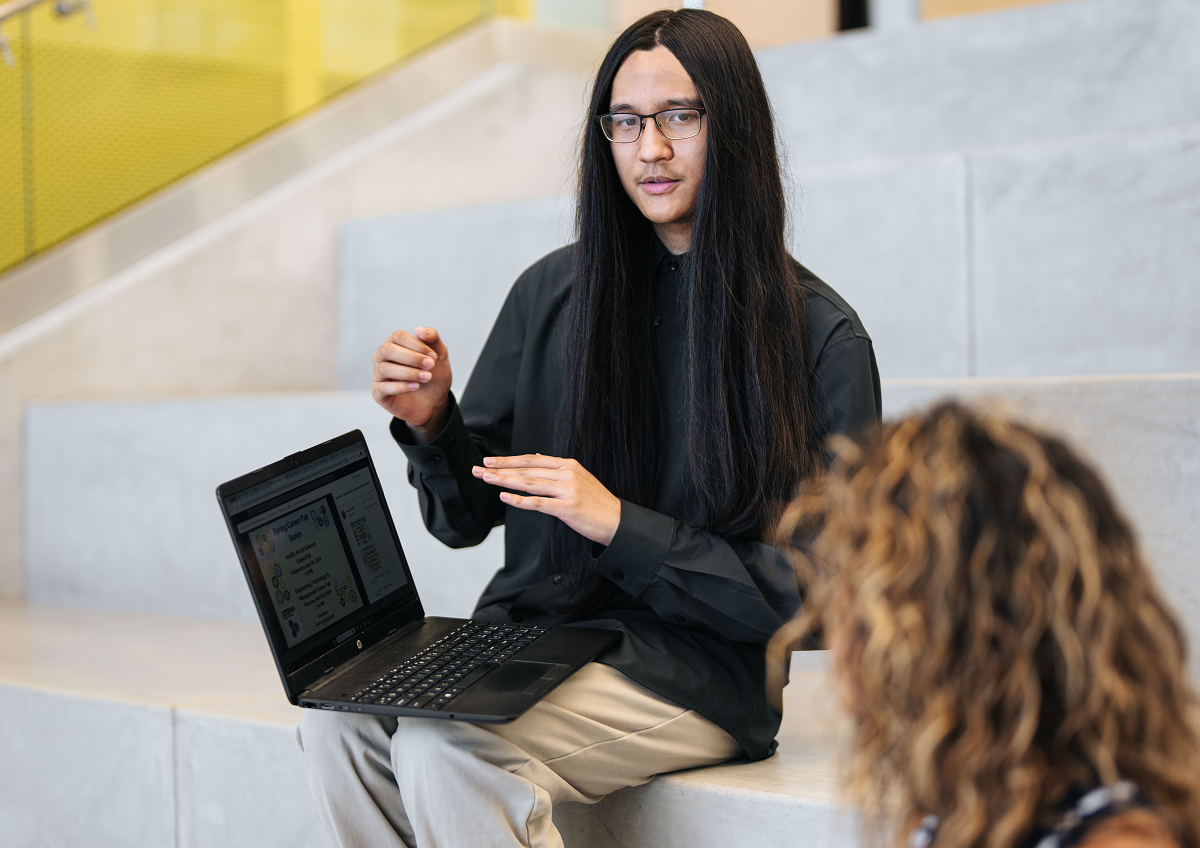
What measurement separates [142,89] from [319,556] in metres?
2.18

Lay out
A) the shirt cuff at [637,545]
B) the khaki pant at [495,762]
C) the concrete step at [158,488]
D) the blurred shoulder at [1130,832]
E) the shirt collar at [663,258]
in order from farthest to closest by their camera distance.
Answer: the concrete step at [158,488] → the shirt collar at [663,258] → the shirt cuff at [637,545] → the khaki pant at [495,762] → the blurred shoulder at [1130,832]

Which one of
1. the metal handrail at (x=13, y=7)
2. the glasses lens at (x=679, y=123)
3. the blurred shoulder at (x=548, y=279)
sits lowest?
the blurred shoulder at (x=548, y=279)

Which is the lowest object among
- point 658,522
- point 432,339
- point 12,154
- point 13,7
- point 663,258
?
point 658,522

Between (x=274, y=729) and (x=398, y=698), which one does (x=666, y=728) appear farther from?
(x=274, y=729)

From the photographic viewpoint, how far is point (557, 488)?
126cm

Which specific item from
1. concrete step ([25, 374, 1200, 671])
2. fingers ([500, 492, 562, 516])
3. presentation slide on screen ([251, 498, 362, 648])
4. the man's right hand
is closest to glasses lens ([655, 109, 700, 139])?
the man's right hand

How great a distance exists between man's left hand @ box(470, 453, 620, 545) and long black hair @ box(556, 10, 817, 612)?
15cm

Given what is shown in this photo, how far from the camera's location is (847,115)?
10.2ft

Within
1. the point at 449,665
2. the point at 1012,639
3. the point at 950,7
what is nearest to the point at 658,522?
the point at 449,665

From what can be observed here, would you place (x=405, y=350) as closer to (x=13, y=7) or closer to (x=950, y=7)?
(x=13, y=7)

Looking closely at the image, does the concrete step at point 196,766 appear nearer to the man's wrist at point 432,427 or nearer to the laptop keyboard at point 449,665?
the laptop keyboard at point 449,665

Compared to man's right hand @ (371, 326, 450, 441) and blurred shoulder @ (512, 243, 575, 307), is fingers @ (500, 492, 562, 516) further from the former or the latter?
blurred shoulder @ (512, 243, 575, 307)

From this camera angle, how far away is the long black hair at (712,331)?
139 centimetres

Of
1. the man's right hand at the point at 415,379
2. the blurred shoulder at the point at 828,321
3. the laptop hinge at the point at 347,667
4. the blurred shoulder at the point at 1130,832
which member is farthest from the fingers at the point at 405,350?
the blurred shoulder at the point at 1130,832
